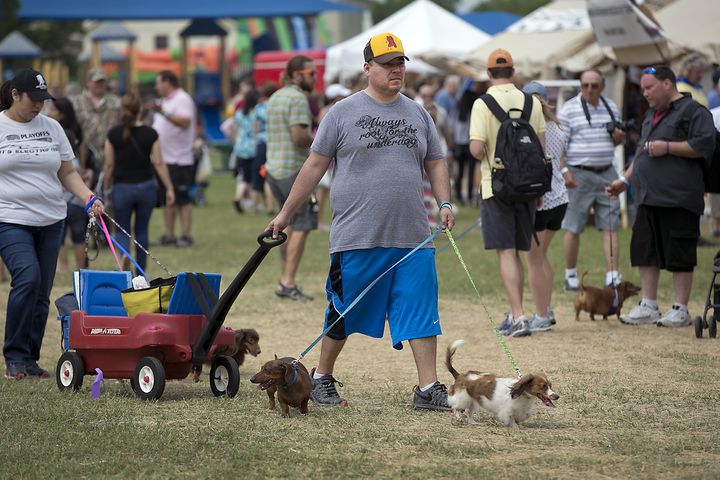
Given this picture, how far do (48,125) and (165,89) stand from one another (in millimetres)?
7240

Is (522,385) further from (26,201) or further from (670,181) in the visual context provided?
(670,181)

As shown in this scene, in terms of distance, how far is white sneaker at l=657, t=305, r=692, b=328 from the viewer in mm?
9758

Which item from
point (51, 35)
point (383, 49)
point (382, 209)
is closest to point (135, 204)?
point (382, 209)

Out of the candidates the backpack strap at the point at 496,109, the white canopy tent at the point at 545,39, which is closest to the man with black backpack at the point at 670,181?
the backpack strap at the point at 496,109

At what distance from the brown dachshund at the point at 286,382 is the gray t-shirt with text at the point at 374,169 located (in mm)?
714

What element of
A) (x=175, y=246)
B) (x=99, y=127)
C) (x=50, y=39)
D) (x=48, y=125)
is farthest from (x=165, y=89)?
(x=50, y=39)

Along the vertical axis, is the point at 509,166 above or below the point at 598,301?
above

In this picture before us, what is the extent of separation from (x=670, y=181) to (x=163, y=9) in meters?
29.4

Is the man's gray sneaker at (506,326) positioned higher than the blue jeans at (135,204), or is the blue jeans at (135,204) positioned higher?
the blue jeans at (135,204)

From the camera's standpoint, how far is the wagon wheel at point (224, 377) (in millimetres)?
7074

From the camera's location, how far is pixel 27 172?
7.80 metres

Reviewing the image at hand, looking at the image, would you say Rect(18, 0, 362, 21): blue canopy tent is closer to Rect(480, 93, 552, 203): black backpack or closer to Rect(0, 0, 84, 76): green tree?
Rect(0, 0, 84, 76): green tree

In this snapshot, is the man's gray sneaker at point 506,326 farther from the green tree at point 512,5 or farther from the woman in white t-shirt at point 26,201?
the green tree at point 512,5

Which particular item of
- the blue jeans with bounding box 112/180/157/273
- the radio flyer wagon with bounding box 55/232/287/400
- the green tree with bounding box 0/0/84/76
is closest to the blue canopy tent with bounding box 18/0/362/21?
the green tree with bounding box 0/0/84/76
